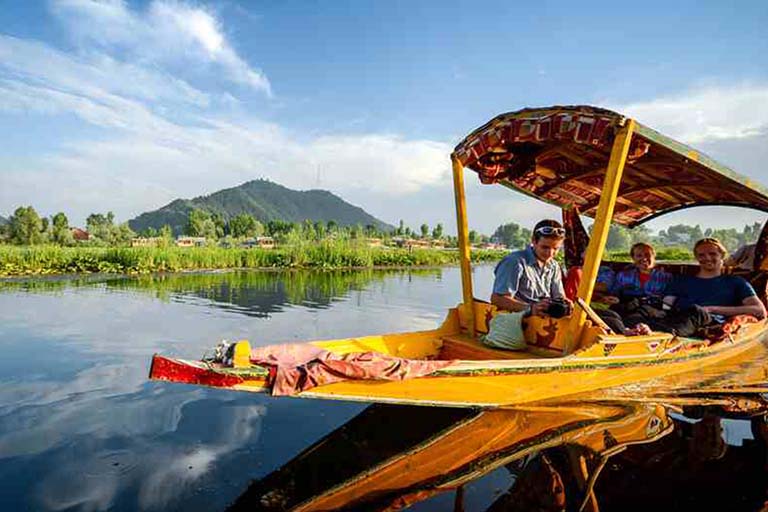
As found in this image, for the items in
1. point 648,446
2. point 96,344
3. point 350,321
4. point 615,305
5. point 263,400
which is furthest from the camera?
point 350,321

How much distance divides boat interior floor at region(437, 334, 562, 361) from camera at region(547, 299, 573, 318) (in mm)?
410

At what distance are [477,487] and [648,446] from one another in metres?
1.73

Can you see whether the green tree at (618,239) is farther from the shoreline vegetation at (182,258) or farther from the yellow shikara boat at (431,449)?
the shoreline vegetation at (182,258)

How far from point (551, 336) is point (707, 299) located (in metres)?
2.55

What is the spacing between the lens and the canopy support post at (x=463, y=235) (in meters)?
5.78

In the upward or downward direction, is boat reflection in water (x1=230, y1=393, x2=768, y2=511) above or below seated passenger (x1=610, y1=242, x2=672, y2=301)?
below

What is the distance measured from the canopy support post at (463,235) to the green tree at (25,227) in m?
60.6

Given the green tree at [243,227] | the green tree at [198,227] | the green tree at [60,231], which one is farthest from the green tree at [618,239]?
the green tree at [198,227]

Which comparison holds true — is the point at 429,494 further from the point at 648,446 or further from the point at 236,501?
the point at 648,446

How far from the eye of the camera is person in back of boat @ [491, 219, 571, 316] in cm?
510

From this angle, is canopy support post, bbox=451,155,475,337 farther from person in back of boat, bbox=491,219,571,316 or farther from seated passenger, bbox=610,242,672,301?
seated passenger, bbox=610,242,672,301

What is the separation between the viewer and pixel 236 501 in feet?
11.1

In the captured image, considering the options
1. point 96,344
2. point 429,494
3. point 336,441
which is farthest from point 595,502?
point 96,344

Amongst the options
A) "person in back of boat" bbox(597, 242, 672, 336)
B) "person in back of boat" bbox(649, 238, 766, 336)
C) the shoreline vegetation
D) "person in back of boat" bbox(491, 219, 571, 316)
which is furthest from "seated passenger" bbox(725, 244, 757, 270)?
the shoreline vegetation
